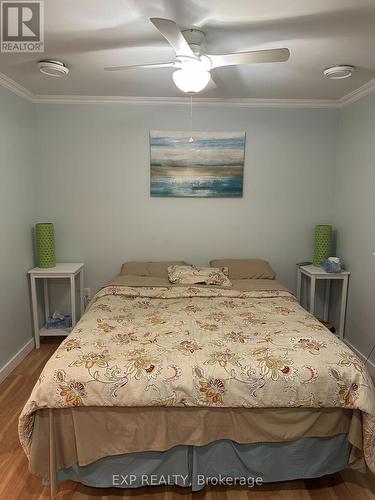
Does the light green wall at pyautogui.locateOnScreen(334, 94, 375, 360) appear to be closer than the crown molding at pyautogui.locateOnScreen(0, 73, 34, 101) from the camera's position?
No

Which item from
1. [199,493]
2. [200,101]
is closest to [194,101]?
[200,101]

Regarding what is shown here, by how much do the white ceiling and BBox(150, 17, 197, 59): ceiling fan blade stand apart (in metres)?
0.17

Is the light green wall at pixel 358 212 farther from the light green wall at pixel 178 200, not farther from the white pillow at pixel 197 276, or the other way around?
the white pillow at pixel 197 276

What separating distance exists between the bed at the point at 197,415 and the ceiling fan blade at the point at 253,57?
4.98 feet

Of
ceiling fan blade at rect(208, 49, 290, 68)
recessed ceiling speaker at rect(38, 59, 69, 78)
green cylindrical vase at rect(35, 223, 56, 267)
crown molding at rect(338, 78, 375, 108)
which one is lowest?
green cylindrical vase at rect(35, 223, 56, 267)

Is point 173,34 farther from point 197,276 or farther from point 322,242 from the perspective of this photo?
point 322,242

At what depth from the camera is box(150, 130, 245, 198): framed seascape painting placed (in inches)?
138

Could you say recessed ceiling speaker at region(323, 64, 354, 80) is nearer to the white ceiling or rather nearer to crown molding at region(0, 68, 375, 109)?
the white ceiling

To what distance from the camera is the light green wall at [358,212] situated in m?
2.98

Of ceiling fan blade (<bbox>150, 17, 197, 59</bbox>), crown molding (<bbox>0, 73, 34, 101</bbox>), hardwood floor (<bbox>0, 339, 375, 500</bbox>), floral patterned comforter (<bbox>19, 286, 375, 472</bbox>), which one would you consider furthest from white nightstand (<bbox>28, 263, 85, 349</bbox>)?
ceiling fan blade (<bbox>150, 17, 197, 59</bbox>)

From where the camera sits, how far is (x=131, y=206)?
3.61m

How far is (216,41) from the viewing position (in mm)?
2096

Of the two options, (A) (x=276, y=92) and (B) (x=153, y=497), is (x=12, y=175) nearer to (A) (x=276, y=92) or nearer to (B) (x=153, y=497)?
(A) (x=276, y=92)

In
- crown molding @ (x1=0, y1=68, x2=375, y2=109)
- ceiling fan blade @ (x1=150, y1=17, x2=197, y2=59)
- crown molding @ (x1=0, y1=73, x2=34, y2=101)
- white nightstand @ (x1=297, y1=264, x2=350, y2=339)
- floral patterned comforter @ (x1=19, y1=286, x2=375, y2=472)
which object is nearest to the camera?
ceiling fan blade @ (x1=150, y1=17, x2=197, y2=59)
